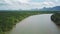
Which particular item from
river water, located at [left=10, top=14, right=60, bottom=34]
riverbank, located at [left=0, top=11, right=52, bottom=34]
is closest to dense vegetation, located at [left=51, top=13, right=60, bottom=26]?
river water, located at [left=10, top=14, right=60, bottom=34]

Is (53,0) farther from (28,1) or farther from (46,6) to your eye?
(28,1)

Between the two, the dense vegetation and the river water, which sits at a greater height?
the dense vegetation

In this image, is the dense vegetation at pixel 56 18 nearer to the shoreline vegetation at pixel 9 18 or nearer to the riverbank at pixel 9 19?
the shoreline vegetation at pixel 9 18

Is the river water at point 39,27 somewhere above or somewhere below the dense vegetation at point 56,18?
below

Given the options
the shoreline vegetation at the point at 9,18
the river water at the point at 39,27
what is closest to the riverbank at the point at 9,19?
the shoreline vegetation at the point at 9,18

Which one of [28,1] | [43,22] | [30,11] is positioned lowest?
[43,22]

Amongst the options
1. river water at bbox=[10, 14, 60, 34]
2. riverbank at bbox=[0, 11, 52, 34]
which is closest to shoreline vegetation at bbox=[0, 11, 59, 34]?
riverbank at bbox=[0, 11, 52, 34]

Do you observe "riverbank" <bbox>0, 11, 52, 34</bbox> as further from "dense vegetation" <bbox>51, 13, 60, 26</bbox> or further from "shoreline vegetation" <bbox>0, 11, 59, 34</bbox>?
"dense vegetation" <bbox>51, 13, 60, 26</bbox>

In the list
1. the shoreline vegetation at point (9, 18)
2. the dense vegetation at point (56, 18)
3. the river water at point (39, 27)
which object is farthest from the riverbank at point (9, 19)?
the dense vegetation at point (56, 18)

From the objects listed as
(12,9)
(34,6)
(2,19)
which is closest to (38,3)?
(34,6)

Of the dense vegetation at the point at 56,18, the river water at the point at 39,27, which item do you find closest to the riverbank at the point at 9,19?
the river water at the point at 39,27

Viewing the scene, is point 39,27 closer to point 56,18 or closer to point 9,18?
point 56,18
